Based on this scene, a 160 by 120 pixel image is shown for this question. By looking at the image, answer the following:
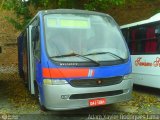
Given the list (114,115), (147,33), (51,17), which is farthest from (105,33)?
(147,33)

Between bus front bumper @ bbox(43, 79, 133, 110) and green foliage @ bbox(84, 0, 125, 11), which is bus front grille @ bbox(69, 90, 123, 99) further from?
green foliage @ bbox(84, 0, 125, 11)

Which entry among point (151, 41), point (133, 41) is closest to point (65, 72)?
point (151, 41)

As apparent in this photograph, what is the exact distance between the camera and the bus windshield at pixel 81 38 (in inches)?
347

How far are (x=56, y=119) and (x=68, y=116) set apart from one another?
0.41 metres

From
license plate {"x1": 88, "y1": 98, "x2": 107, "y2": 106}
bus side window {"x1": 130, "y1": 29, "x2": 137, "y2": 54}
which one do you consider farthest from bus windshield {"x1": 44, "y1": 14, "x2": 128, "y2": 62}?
bus side window {"x1": 130, "y1": 29, "x2": 137, "y2": 54}

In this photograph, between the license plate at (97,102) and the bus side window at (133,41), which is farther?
the bus side window at (133,41)

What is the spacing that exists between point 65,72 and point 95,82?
739 millimetres

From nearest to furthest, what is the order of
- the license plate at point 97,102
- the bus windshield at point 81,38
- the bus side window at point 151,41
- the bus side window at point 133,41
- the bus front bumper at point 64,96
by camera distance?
the bus front bumper at point 64,96 < the license plate at point 97,102 < the bus windshield at point 81,38 < the bus side window at point 151,41 < the bus side window at point 133,41

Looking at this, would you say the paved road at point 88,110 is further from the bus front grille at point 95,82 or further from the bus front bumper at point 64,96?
the bus front grille at point 95,82

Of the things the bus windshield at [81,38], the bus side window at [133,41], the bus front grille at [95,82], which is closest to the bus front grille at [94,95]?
the bus front grille at [95,82]

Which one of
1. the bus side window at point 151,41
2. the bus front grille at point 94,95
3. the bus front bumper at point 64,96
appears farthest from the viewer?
the bus side window at point 151,41

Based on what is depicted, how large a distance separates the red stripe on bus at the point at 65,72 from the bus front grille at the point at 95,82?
0.14 meters

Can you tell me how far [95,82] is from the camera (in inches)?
339

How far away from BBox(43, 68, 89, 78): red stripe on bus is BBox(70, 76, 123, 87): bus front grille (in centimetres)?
14
